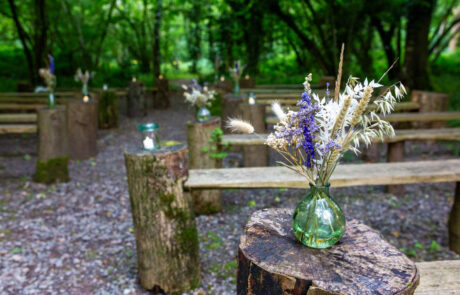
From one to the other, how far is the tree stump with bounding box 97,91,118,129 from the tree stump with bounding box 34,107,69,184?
3153 millimetres

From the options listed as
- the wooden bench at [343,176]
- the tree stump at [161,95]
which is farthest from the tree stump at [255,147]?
the tree stump at [161,95]

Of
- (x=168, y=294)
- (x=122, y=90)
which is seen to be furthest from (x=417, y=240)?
(x=122, y=90)

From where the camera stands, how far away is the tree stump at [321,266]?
1.29m

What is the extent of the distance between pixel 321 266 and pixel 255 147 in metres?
3.66

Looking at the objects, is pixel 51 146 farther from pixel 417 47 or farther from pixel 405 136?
pixel 417 47

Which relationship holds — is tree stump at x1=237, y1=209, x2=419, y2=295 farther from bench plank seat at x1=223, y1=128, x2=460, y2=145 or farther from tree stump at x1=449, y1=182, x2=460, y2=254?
bench plank seat at x1=223, y1=128, x2=460, y2=145

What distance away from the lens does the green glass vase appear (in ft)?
4.66

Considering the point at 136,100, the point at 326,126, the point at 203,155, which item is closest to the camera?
the point at 326,126

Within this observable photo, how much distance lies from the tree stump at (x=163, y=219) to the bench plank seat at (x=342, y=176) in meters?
0.15

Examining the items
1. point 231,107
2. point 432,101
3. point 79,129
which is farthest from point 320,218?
point 432,101

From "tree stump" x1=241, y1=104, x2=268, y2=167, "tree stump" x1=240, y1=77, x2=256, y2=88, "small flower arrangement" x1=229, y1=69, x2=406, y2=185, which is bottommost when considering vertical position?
"tree stump" x1=241, y1=104, x2=268, y2=167

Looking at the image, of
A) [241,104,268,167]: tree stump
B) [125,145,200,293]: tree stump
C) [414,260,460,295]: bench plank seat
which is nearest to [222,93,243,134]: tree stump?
[241,104,268,167]: tree stump

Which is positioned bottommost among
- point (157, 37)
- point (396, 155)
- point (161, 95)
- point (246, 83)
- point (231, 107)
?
point (396, 155)

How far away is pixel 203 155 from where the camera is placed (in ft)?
12.5
